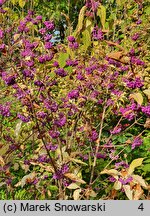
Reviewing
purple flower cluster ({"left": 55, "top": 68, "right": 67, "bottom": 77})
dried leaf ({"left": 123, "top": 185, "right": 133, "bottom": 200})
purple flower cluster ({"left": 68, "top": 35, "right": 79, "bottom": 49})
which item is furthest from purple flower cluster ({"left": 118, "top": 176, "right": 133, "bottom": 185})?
A: purple flower cluster ({"left": 68, "top": 35, "right": 79, "bottom": 49})

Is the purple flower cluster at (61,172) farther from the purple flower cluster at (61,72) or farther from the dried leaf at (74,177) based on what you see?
the purple flower cluster at (61,72)

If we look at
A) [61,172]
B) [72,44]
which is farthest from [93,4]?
[61,172]

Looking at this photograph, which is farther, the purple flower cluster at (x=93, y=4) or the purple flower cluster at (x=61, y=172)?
the purple flower cluster at (x=93, y=4)

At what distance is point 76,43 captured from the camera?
2.42 meters

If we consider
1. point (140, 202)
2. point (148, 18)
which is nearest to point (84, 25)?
point (140, 202)

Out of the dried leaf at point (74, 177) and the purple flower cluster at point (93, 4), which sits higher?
the purple flower cluster at point (93, 4)

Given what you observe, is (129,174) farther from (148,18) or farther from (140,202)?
(148,18)

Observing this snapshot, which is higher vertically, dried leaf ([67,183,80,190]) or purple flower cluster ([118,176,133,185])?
purple flower cluster ([118,176,133,185])

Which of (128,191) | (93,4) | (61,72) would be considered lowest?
(128,191)

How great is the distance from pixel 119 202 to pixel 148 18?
3.53 meters

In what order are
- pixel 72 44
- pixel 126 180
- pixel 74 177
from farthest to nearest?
pixel 72 44
pixel 126 180
pixel 74 177

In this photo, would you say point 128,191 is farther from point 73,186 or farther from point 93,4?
point 93,4

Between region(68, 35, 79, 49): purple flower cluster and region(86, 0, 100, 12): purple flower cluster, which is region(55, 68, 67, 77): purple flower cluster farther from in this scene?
region(86, 0, 100, 12): purple flower cluster

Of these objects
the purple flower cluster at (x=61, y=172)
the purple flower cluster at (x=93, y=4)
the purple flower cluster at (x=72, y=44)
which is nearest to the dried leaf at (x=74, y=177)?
the purple flower cluster at (x=61, y=172)
